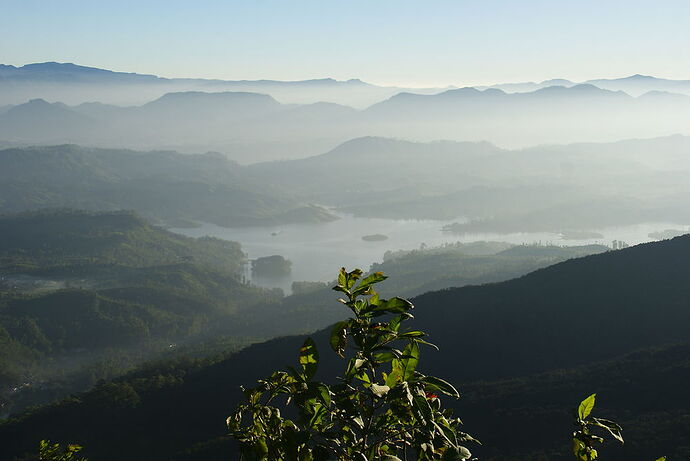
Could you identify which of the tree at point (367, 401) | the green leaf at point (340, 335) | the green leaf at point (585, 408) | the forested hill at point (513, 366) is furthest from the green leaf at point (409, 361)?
the forested hill at point (513, 366)

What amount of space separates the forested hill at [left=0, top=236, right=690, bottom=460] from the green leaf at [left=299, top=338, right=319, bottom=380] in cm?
4877

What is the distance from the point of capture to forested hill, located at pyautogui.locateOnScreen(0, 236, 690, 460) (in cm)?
5444

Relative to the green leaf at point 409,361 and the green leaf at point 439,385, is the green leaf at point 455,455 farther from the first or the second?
the green leaf at point 409,361

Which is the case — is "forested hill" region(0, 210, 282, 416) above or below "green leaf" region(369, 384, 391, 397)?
below

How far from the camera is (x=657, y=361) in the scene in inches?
2276

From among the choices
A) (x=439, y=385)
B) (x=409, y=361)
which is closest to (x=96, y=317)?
(x=409, y=361)

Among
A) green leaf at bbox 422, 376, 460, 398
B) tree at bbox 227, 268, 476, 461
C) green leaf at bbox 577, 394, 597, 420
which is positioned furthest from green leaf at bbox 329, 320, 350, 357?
green leaf at bbox 577, 394, 597, 420

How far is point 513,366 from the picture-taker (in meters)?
71.8

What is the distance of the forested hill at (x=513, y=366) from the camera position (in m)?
54.4

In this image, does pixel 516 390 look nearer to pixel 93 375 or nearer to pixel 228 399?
pixel 228 399

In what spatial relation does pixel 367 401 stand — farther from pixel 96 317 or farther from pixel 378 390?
pixel 96 317

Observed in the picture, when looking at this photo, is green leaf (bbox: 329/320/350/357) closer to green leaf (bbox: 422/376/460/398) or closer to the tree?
the tree

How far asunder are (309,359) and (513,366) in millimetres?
72617

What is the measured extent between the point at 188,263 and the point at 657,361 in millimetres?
160310
